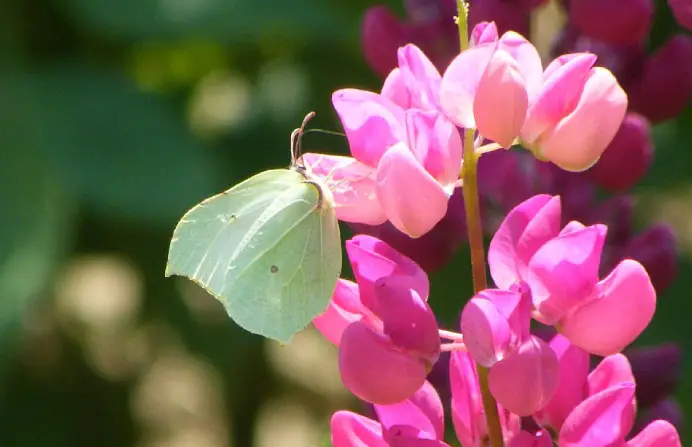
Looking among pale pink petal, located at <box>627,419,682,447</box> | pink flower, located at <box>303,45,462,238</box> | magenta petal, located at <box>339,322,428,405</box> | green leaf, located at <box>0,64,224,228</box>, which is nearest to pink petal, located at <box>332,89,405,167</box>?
pink flower, located at <box>303,45,462,238</box>

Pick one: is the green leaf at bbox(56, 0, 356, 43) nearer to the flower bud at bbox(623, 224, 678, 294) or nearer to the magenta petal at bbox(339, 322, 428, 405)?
the flower bud at bbox(623, 224, 678, 294)

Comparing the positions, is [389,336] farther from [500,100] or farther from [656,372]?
[656,372]

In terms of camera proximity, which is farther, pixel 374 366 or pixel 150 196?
pixel 150 196

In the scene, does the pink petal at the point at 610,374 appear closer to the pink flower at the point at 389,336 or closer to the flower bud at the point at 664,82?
the pink flower at the point at 389,336

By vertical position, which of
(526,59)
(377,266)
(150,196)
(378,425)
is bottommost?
(150,196)

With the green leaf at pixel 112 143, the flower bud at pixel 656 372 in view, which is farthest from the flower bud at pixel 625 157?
the green leaf at pixel 112 143

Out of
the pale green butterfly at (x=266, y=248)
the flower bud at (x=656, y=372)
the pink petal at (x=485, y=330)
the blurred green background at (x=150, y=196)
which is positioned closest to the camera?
the pink petal at (x=485, y=330)

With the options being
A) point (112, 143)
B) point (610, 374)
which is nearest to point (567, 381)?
point (610, 374)

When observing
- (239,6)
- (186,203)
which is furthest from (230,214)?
(239,6)
